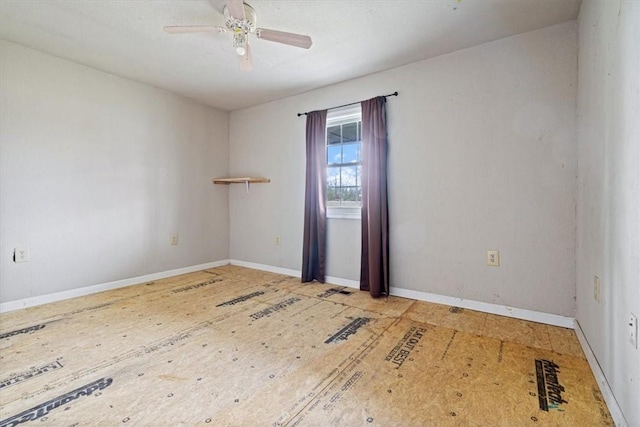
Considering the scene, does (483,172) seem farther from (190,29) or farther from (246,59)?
(190,29)

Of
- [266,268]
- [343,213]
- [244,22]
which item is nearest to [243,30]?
[244,22]

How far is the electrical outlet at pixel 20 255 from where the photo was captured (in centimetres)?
264

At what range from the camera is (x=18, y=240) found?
2.66m

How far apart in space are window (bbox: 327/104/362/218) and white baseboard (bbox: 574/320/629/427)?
2047mm

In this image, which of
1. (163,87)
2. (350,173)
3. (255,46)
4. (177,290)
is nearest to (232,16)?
(255,46)

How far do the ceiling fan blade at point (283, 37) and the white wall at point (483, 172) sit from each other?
124 cm

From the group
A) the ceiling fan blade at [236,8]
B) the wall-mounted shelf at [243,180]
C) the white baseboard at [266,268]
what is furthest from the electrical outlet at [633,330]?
the wall-mounted shelf at [243,180]

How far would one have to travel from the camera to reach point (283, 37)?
6.75 ft

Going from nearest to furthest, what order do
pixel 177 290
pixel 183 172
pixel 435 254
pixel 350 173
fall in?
pixel 435 254 → pixel 177 290 → pixel 350 173 → pixel 183 172

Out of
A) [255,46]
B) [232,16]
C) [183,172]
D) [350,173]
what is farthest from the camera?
[183,172]

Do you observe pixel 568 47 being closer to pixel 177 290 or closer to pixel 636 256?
pixel 636 256

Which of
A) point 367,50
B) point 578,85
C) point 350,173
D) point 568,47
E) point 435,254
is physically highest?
point 367,50

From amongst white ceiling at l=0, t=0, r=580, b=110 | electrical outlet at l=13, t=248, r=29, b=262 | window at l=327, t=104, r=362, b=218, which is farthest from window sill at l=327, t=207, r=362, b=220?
electrical outlet at l=13, t=248, r=29, b=262

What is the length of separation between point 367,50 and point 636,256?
233 centimetres
